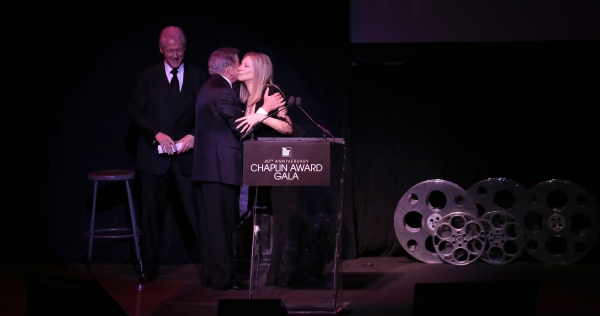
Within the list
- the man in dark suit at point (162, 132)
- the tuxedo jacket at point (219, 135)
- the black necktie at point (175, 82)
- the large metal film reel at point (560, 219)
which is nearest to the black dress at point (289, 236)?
the tuxedo jacket at point (219, 135)

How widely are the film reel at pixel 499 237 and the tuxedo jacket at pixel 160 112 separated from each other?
97.6 inches

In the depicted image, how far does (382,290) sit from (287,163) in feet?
4.66

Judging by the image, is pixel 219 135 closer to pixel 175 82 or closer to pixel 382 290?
pixel 175 82

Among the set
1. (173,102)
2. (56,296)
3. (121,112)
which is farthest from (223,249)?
(56,296)

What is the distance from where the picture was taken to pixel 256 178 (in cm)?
448

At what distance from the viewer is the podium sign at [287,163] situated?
4457mm

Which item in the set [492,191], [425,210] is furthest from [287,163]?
[492,191]

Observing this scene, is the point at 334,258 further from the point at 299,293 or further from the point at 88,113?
the point at 88,113

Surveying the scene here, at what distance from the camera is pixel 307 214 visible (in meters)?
4.66

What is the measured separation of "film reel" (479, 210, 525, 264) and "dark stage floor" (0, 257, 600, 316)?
8cm

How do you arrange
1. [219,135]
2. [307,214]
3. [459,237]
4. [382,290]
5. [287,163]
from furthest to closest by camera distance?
[459,237] → [382,290] → [219,135] → [307,214] → [287,163]

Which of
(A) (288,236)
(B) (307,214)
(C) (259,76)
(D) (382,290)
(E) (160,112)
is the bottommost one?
(D) (382,290)

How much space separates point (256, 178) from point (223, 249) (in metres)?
0.95

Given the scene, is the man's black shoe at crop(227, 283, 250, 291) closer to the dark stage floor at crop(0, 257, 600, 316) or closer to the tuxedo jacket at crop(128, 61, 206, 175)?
the dark stage floor at crop(0, 257, 600, 316)
